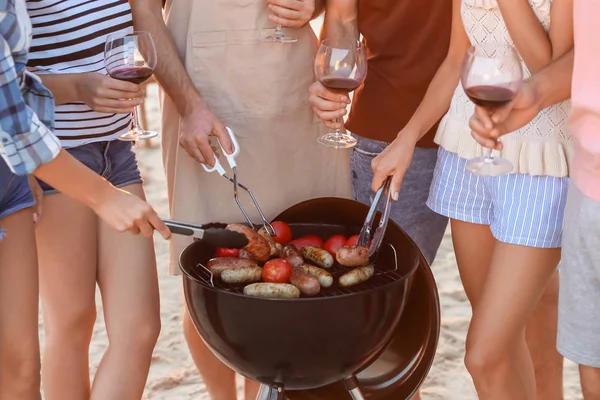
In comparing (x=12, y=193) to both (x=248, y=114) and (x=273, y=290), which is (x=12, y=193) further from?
(x=248, y=114)

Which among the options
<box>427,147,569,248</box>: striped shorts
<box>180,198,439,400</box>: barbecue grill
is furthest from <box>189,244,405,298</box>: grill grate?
<box>427,147,569,248</box>: striped shorts

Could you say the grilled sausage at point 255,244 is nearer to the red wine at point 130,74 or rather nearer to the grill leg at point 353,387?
Result: the grill leg at point 353,387

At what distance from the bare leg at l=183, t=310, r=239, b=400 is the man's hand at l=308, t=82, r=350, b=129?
3.05ft

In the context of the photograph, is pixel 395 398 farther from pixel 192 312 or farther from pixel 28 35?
pixel 28 35

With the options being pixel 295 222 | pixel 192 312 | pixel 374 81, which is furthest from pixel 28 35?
pixel 374 81

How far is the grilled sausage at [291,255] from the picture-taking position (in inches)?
94.2

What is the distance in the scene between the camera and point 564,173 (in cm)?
243

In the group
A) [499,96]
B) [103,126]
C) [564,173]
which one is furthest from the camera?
[103,126]

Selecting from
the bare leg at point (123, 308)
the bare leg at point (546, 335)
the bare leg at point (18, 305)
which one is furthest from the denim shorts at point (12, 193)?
the bare leg at point (546, 335)

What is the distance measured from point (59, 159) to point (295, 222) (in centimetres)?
93

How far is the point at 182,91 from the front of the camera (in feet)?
9.03

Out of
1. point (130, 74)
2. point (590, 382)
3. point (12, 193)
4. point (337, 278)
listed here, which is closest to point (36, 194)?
point (12, 193)

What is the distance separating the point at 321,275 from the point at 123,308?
746 mm

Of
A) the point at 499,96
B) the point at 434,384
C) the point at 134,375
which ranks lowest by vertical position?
the point at 434,384
